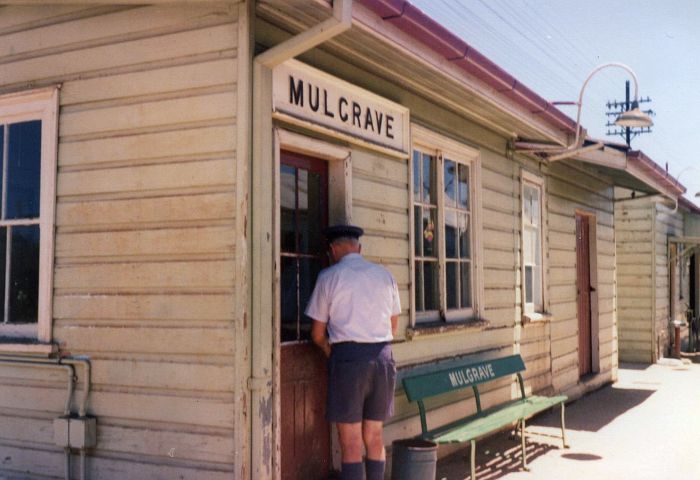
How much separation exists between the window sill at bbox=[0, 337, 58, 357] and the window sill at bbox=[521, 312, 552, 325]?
17.6ft

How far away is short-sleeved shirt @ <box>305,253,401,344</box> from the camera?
15.9ft

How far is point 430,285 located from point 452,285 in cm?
44

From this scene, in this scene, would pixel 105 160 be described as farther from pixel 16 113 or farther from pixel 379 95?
pixel 379 95

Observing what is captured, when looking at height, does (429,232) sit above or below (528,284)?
above

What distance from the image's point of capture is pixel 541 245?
30.6 ft

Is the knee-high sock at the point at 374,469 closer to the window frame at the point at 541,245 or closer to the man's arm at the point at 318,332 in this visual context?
the man's arm at the point at 318,332

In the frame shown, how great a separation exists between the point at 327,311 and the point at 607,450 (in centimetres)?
388

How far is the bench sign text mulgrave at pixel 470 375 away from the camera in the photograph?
6451 millimetres

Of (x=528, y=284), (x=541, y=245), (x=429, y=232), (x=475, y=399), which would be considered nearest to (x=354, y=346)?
(x=429, y=232)

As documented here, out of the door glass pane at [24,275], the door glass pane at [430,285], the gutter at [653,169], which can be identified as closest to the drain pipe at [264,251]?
the door glass pane at [24,275]

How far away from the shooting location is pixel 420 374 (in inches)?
244

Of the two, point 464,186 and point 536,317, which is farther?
point 536,317

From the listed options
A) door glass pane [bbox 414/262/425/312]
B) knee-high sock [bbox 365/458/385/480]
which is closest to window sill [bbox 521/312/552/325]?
door glass pane [bbox 414/262/425/312]

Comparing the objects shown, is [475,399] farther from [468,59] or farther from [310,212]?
[468,59]
